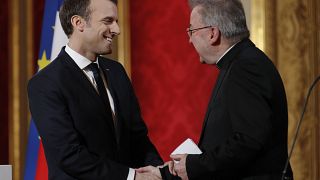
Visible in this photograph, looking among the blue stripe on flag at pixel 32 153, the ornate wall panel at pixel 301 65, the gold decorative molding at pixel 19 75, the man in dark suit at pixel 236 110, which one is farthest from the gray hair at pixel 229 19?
the gold decorative molding at pixel 19 75

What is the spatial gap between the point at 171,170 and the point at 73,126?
1.24ft

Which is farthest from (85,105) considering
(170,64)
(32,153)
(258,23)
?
(170,64)

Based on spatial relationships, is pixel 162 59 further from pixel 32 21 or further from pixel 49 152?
pixel 49 152

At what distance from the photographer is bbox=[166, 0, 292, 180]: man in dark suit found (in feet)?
6.97

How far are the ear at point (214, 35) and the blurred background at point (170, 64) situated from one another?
1.17 m

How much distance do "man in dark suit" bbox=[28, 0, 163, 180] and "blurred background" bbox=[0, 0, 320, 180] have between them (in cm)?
117

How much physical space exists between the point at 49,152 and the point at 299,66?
1567 millimetres

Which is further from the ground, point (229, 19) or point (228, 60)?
point (229, 19)

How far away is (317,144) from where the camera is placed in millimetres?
3432

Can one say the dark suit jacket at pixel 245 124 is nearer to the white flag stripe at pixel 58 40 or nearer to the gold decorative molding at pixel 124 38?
the white flag stripe at pixel 58 40

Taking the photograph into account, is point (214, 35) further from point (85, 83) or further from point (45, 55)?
point (45, 55)

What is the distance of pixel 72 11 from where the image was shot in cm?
248

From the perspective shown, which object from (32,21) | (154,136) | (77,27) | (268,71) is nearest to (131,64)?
(154,136)
